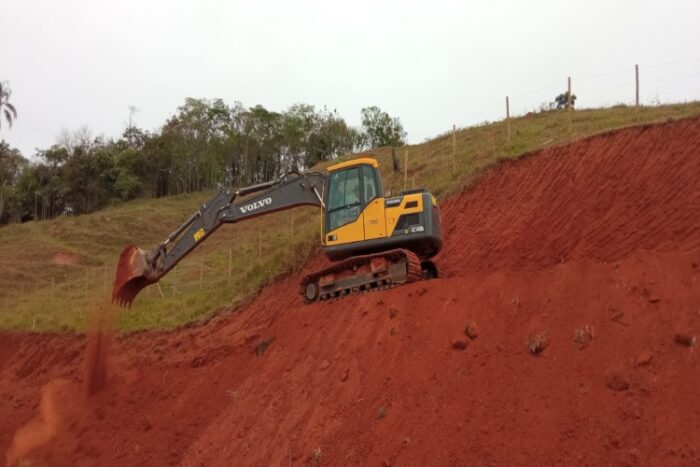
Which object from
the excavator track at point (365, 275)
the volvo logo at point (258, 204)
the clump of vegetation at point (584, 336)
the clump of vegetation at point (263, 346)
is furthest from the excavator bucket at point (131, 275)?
the clump of vegetation at point (584, 336)

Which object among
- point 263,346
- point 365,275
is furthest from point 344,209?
point 263,346

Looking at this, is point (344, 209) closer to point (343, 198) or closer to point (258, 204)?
point (343, 198)

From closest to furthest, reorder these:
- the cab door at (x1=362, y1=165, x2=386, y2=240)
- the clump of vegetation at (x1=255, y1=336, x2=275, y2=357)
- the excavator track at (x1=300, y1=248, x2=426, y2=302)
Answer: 1. the excavator track at (x1=300, y1=248, x2=426, y2=302)
2. the cab door at (x1=362, y1=165, x2=386, y2=240)
3. the clump of vegetation at (x1=255, y1=336, x2=275, y2=357)

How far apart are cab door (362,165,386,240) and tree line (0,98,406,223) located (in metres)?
46.2

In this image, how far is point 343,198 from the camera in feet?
47.1

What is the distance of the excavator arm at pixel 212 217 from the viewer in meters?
15.4

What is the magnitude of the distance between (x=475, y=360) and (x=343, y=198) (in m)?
5.93

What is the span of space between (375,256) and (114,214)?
40253 millimetres

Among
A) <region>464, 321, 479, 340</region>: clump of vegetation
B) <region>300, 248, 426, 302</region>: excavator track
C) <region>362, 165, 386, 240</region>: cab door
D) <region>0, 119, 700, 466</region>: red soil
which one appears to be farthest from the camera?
<region>362, 165, 386, 240</region>: cab door

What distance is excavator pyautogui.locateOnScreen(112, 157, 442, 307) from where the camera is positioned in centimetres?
1356

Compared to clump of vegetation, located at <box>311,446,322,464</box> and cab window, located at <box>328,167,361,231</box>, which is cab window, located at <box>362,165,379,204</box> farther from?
clump of vegetation, located at <box>311,446,322,464</box>

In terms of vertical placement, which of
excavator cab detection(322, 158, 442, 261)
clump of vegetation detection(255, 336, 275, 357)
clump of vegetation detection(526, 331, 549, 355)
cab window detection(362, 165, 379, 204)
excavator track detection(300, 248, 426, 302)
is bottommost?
clump of vegetation detection(255, 336, 275, 357)

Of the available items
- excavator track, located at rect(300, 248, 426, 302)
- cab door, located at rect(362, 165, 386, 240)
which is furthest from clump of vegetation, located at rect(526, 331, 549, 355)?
cab door, located at rect(362, 165, 386, 240)

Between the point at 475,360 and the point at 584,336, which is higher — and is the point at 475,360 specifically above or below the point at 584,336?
below
